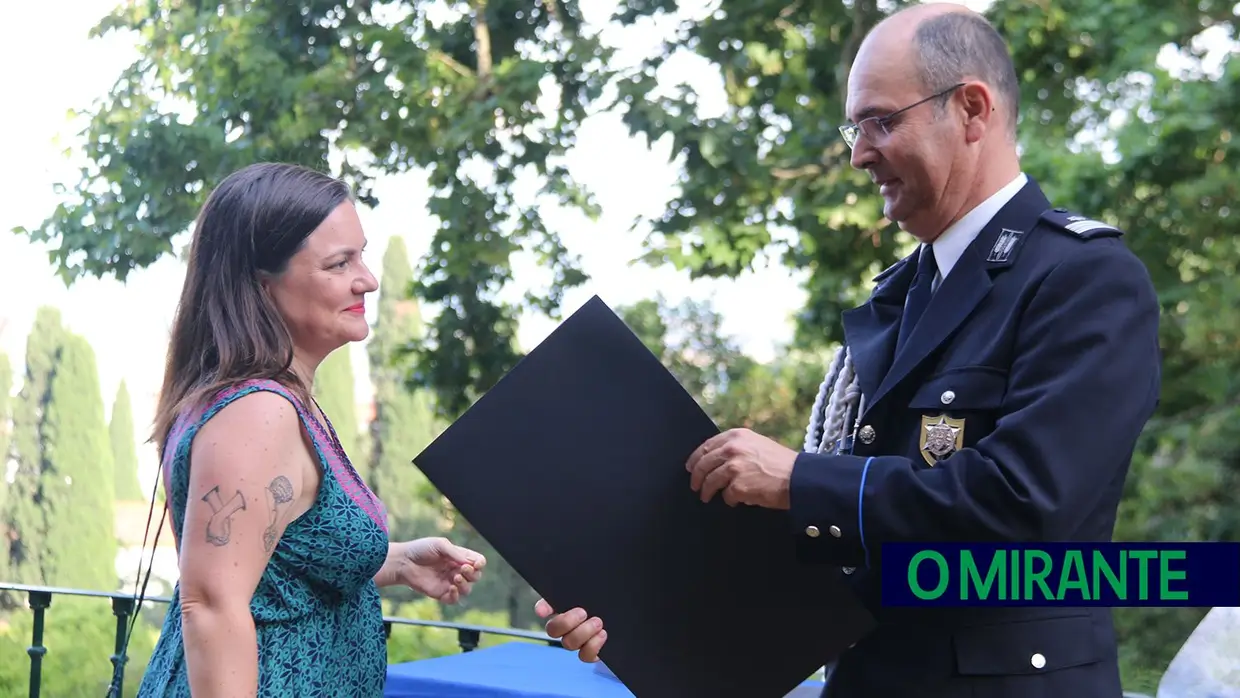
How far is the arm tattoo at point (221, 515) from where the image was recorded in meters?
1.55

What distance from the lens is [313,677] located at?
5.51 ft

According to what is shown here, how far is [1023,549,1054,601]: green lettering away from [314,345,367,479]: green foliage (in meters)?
11.8

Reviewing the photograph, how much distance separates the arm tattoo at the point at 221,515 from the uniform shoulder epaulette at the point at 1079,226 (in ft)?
3.46

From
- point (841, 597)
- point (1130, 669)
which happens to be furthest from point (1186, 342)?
point (841, 597)

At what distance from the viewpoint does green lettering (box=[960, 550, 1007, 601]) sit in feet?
4.95

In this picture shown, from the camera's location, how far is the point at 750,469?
5.09ft

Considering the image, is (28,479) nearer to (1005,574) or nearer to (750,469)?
(750,469)

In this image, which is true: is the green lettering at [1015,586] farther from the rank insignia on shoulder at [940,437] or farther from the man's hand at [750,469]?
the man's hand at [750,469]

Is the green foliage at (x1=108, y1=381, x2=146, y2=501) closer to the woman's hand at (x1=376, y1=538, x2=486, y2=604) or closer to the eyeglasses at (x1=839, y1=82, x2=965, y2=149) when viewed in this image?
the woman's hand at (x1=376, y1=538, x2=486, y2=604)

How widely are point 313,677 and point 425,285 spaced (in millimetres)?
6184

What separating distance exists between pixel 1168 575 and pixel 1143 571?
0.16 metres

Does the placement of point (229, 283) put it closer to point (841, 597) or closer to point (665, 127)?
point (841, 597)

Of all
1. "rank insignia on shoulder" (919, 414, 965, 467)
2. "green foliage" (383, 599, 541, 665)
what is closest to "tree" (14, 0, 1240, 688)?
"green foliage" (383, 599, 541, 665)

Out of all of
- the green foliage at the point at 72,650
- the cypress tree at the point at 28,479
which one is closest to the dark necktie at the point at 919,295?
the green foliage at the point at 72,650
